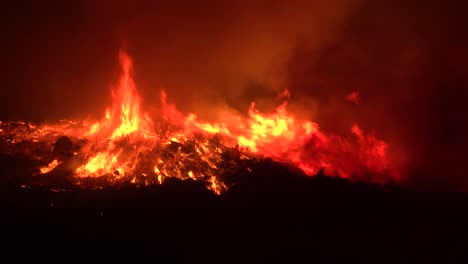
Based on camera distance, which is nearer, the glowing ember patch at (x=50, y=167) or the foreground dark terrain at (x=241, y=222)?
the foreground dark terrain at (x=241, y=222)

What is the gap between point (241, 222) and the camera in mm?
25531

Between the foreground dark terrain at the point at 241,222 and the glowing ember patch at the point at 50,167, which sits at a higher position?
the glowing ember patch at the point at 50,167

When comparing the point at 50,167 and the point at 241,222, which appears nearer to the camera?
the point at 241,222

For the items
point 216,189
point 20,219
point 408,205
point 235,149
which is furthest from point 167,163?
point 408,205

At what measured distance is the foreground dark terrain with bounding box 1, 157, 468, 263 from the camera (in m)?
21.1

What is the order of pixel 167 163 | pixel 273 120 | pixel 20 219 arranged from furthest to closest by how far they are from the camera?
pixel 273 120, pixel 167 163, pixel 20 219

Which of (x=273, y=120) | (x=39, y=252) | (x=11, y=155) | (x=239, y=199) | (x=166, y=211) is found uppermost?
(x=273, y=120)

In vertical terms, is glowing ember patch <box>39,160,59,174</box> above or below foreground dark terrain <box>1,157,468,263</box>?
above

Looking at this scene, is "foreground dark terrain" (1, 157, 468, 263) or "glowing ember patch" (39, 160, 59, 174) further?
"glowing ember patch" (39, 160, 59, 174)

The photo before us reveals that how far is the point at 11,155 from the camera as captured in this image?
87.0ft

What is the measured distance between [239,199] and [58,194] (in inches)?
424

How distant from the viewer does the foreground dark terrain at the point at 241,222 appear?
21.1 metres

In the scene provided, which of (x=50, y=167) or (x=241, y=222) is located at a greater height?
Answer: (x=50, y=167)

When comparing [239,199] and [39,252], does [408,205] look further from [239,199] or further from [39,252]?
[39,252]
